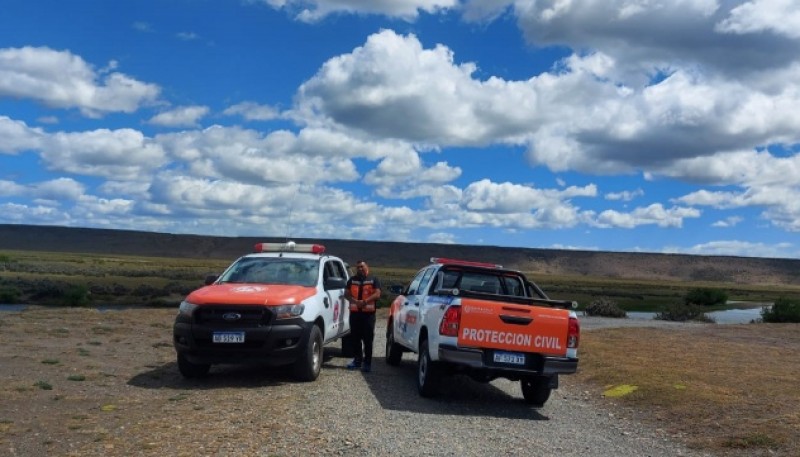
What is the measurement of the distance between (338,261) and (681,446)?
7.36 m

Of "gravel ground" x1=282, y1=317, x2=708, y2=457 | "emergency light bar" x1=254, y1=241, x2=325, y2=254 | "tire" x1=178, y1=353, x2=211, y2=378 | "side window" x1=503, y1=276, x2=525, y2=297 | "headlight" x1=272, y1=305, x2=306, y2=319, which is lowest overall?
"gravel ground" x1=282, y1=317, x2=708, y2=457

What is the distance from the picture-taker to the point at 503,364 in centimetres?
1014

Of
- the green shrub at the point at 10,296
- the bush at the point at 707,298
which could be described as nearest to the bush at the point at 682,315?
the bush at the point at 707,298

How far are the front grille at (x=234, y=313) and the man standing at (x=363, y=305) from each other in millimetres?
2238

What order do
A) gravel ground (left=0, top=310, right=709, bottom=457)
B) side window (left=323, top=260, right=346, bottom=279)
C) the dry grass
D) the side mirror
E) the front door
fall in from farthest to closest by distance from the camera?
side window (left=323, top=260, right=346, bottom=279), the front door, the side mirror, the dry grass, gravel ground (left=0, top=310, right=709, bottom=457)

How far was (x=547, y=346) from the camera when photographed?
1025 cm

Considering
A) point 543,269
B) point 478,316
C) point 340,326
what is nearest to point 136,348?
point 340,326

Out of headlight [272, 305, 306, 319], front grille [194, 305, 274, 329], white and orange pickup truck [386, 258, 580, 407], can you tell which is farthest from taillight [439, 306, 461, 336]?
front grille [194, 305, 274, 329]

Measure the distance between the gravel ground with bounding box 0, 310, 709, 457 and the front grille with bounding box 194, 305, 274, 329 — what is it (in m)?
0.89

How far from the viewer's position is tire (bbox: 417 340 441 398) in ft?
34.7

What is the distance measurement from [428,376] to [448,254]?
13033cm

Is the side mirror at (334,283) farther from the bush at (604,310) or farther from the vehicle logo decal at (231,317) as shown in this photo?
the bush at (604,310)

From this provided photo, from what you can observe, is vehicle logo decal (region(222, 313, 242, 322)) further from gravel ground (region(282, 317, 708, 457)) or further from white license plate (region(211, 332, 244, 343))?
gravel ground (region(282, 317, 708, 457))

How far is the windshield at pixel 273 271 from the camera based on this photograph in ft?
40.6
